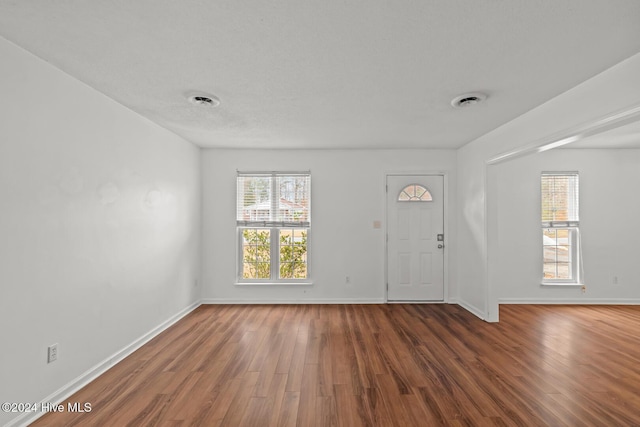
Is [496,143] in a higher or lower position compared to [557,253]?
higher

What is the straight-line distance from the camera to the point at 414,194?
5.18 metres

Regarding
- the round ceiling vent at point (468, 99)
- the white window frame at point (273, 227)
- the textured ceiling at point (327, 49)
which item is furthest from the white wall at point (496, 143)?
the white window frame at point (273, 227)

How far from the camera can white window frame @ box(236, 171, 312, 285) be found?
5125 mm

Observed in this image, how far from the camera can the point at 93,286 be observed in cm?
274

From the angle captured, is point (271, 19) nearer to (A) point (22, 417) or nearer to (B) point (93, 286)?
(B) point (93, 286)

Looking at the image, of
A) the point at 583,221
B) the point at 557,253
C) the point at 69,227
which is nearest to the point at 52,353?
the point at 69,227

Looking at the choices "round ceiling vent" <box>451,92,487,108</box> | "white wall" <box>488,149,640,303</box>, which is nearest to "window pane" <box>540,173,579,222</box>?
"white wall" <box>488,149,640,303</box>

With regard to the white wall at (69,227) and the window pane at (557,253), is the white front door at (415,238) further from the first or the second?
the white wall at (69,227)

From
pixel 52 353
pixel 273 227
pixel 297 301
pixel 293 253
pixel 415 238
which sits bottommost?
pixel 297 301

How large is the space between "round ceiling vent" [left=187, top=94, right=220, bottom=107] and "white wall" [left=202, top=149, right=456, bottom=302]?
207 cm

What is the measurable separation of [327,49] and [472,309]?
423cm

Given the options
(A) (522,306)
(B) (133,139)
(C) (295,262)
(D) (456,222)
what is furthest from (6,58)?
(A) (522,306)

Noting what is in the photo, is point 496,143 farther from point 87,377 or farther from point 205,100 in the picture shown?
point 87,377

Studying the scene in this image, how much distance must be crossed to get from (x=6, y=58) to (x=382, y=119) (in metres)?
3.17
